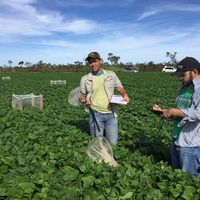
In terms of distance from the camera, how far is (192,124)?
4344 millimetres

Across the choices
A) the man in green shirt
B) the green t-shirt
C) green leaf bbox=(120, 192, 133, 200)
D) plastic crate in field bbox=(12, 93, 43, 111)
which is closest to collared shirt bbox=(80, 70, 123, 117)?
the man in green shirt

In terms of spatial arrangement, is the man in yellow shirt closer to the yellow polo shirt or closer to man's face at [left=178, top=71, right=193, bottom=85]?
the yellow polo shirt

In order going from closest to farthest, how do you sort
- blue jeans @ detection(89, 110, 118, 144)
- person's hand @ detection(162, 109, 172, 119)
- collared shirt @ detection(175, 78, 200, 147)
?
collared shirt @ detection(175, 78, 200, 147) < person's hand @ detection(162, 109, 172, 119) < blue jeans @ detection(89, 110, 118, 144)

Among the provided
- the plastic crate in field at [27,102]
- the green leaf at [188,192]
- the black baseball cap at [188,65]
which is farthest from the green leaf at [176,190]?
the plastic crate in field at [27,102]

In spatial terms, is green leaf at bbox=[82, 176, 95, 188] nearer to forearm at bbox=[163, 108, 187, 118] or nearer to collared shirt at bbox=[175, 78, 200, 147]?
collared shirt at bbox=[175, 78, 200, 147]

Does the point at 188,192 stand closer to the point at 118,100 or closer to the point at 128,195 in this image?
the point at 128,195

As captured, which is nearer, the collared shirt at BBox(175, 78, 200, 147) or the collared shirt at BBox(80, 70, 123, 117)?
the collared shirt at BBox(175, 78, 200, 147)

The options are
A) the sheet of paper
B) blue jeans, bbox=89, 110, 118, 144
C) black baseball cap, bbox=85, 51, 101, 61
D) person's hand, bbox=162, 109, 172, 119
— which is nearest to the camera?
person's hand, bbox=162, 109, 172, 119

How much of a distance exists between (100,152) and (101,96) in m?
1.12

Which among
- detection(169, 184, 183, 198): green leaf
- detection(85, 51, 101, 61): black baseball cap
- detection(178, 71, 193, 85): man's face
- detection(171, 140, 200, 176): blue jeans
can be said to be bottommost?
detection(169, 184, 183, 198): green leaf

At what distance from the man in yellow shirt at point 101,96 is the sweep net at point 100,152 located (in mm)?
747

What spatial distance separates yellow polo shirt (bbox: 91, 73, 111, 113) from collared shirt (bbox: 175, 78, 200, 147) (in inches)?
82.9

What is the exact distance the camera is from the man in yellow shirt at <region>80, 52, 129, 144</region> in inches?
247

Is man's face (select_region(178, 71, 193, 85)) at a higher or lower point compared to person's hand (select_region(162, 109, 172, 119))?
higher
